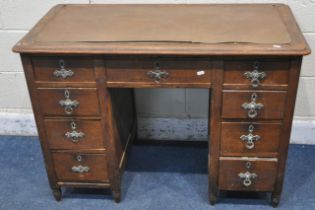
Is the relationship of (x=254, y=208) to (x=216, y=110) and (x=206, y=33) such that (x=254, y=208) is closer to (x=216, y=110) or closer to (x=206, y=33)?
(x=216, y=110)

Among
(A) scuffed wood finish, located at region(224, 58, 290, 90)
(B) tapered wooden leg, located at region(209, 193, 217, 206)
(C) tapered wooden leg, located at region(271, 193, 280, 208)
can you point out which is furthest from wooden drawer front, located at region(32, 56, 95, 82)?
(C) tapered wooden leg, located at region(271, 193, 280, 208)

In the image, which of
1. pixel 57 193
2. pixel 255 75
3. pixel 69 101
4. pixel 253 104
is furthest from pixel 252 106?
pixel 57 193

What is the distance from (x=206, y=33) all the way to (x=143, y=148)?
906 mm

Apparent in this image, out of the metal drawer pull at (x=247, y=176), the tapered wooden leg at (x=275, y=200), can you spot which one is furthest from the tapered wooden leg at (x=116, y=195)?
the tapered wooden leg at (x=275, y=200)

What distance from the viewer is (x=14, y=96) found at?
2.29 metres

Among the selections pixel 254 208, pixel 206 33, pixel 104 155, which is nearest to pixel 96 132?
pixel 104 155

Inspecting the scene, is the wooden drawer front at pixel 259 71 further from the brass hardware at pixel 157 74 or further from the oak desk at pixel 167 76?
the brass hardware at pixel 157 74

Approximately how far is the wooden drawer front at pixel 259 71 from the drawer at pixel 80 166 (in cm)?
62

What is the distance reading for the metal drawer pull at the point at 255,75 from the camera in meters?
1.47

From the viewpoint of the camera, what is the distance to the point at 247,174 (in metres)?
1.71

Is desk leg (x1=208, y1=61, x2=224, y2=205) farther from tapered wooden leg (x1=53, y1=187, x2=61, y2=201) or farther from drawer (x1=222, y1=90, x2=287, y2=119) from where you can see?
tapered wooden leg (x1=53, y1=187, x2=61, y2=201)

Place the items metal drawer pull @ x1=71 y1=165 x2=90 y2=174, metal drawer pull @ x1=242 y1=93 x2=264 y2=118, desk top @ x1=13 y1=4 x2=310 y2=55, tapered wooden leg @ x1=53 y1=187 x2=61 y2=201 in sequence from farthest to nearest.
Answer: tapered wooden leg @ x1=53 y1=187 x2=61 y2=201 < metal drawer pull @ x1=71 y1=165 x2=90 y2=174 < metal drawer pull @ x1=242 y1=93 x2=264 y2=118 < desk top @ x1=13 y1=4 x2=310 y2=55

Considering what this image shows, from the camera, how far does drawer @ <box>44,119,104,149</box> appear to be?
1.67m

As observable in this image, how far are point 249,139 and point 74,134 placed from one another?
0.69 metres
